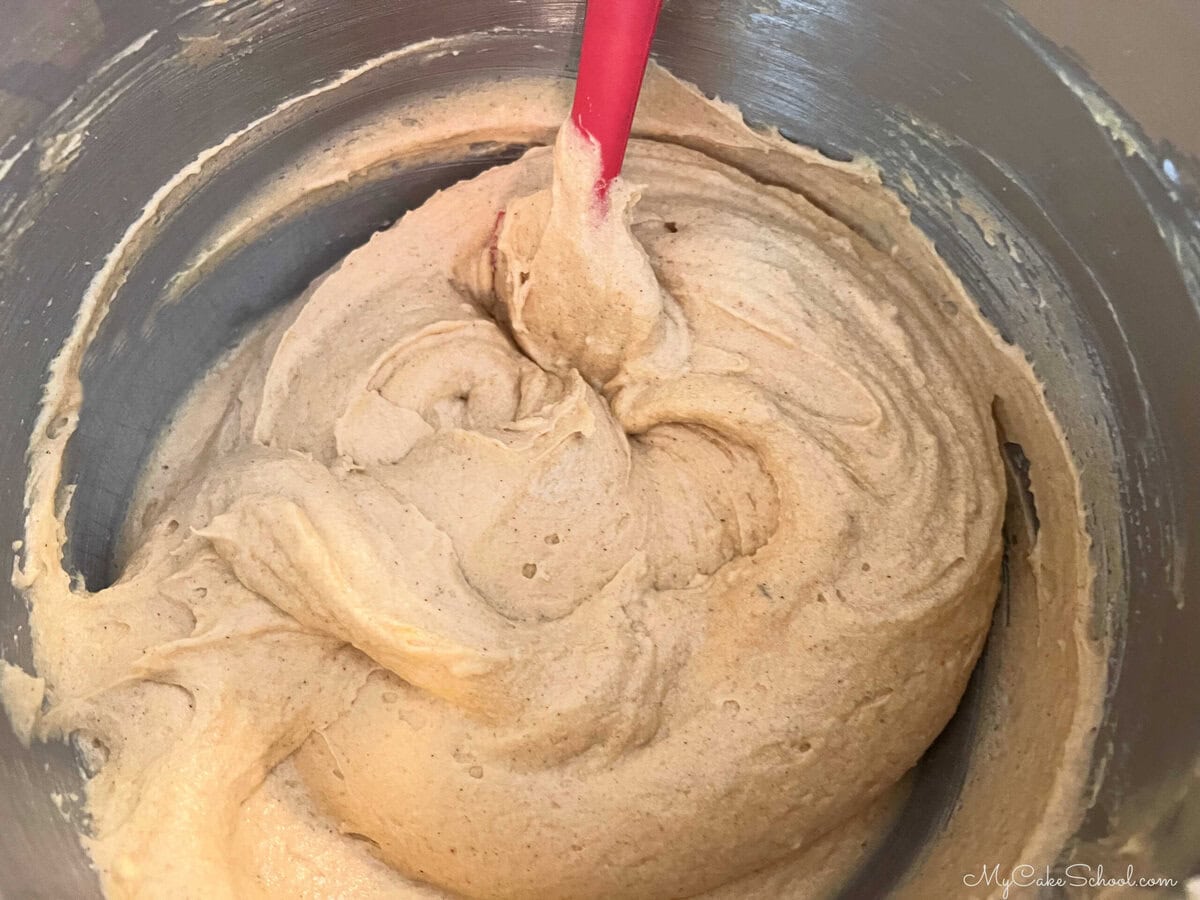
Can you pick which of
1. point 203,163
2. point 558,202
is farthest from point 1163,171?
point 203,163

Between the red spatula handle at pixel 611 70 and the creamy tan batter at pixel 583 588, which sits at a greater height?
the red spatula handle at pixel 611 70

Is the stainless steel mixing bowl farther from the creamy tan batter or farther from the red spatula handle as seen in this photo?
the red spatula handle

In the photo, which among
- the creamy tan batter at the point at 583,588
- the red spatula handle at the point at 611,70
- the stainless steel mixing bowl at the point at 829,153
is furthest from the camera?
the creamy tan batter at the point at 583,588

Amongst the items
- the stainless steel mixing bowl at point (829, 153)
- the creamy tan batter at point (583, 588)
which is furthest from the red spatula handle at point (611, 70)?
the stainless steel mixing bowl at point (829, 153)

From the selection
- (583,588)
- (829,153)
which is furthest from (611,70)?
(583,588)

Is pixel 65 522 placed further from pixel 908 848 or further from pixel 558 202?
pixel 908 848

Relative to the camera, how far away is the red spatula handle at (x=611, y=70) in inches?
56.2

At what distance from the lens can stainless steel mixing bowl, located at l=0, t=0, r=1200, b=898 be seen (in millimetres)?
1570

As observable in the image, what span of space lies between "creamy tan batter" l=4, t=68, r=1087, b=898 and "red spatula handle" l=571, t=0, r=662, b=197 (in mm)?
53

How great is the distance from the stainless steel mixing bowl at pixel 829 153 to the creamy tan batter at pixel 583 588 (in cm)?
10

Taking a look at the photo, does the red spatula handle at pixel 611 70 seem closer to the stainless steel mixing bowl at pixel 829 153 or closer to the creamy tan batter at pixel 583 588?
the creamy tan batter at pixel 583 588

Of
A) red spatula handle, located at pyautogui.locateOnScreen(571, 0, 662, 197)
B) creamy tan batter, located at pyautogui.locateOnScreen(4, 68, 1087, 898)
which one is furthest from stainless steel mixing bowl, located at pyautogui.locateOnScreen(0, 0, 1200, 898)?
red spatula handle, located at pyautogui.locateOnScreen(571, 0, 662, 197)

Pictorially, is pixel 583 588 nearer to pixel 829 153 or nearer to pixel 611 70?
pixel 611 70

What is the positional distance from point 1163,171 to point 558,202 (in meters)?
1.13
